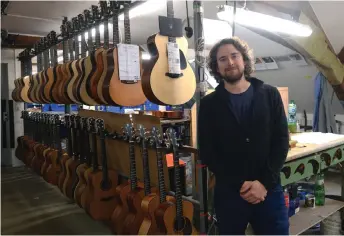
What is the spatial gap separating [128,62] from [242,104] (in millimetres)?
1154

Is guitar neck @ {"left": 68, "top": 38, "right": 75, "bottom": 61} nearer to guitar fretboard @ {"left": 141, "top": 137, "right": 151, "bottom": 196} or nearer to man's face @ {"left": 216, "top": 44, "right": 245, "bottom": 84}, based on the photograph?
guitar fretboard @ {"left": 141, "top": 137, "right": 151, "bottom": 196}

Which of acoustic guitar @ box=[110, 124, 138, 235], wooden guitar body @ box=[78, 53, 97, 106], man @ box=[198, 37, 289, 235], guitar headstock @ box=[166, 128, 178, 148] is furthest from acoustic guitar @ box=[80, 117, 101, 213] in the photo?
man @ box=[198, 37, 289, 235]

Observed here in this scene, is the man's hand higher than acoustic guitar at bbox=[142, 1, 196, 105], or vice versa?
acoustic guitar at bbox=[142, 1, 196, 105]

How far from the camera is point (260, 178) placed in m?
1.53

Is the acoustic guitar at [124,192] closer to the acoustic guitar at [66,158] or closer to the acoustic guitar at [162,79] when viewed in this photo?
the acoustic guitar at [162,79]

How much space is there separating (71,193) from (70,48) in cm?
175

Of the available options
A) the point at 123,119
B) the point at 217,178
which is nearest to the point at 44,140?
the point at 123,119

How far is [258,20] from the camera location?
245 centimetres

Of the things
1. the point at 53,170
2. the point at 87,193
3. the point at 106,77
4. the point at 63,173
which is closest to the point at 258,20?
the point at 106,77

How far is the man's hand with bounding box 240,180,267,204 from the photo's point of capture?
58.5 inches

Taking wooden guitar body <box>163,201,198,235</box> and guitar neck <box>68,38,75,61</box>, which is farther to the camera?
guitar neck <box>68,38,75,61</box>

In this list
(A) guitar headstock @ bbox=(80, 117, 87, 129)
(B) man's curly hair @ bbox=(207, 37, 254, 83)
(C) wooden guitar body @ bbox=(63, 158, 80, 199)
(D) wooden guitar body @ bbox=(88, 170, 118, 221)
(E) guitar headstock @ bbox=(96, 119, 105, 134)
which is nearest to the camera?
(B) man's curly hair @ bbox=(207, 37, 254, 83)

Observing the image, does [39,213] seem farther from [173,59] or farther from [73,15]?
[73,15]

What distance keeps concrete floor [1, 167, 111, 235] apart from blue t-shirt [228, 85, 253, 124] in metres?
1.96
